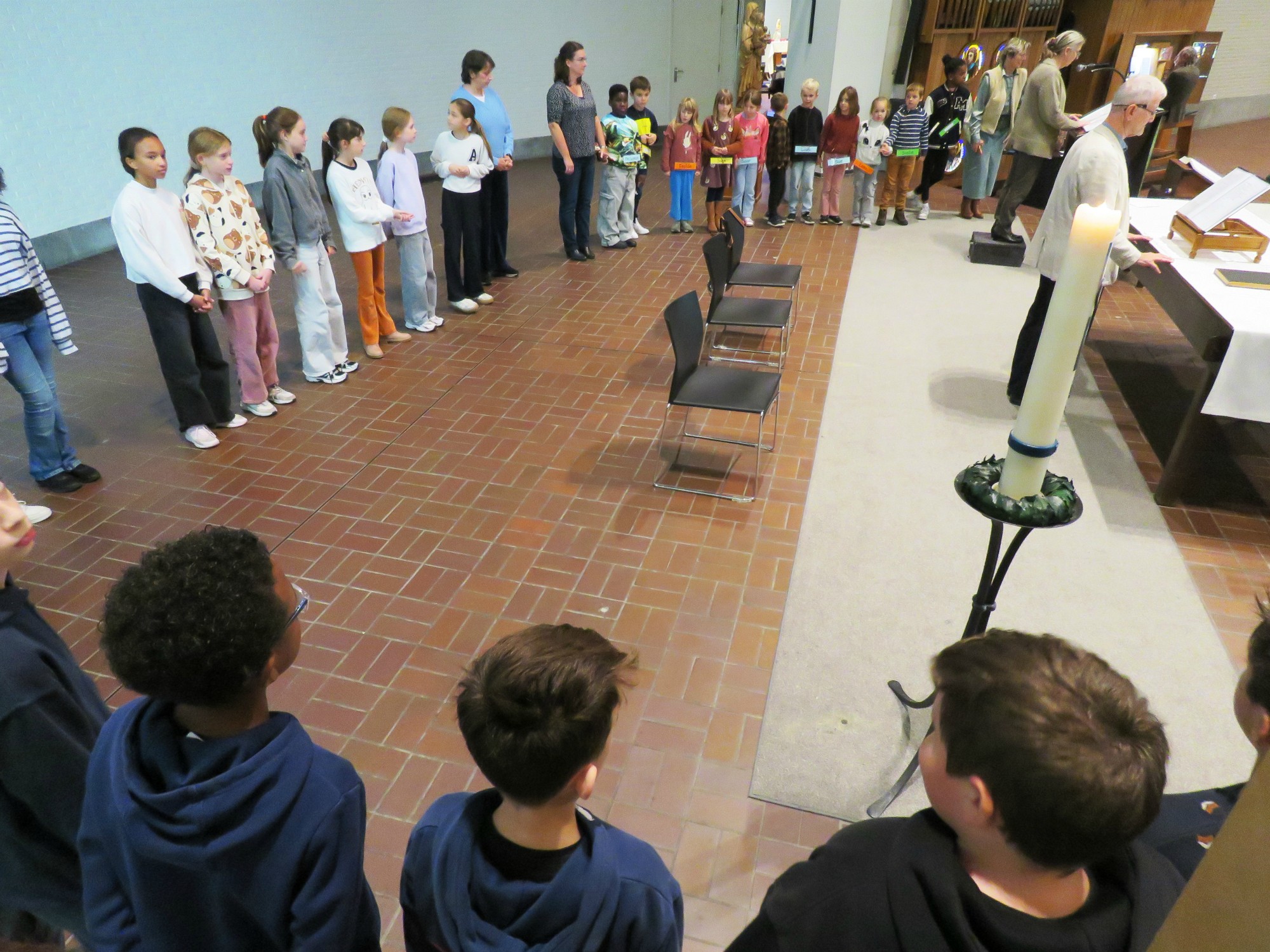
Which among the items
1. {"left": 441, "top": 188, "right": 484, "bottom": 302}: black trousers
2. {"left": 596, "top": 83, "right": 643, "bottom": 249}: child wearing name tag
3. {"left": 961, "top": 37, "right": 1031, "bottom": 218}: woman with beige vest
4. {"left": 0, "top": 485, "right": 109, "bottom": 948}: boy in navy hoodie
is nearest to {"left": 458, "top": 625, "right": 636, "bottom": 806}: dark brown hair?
{"left": 0, "top": 485, "right": 109, "bottom": 948}: boy in navy hoodie

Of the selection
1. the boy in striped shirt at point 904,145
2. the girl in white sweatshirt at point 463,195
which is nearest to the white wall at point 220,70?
the girl in white sweatshirt at point 463,195

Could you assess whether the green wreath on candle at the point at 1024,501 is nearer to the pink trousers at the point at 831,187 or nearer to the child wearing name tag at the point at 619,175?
the child wearing name tag at the point at 619,175

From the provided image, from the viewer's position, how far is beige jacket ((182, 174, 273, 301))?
4223 mm

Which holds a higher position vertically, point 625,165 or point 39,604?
point 625,165

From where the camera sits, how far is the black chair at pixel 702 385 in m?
3.99

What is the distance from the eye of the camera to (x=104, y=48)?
279 inches

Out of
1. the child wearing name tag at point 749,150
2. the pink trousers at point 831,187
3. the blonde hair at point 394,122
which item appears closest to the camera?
the blonde hair at point 394,122

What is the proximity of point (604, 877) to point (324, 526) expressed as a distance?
309 centimetres

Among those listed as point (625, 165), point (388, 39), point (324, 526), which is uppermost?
point (388, 39)

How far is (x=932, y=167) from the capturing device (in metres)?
9.30

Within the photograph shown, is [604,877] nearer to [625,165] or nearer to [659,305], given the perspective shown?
[659,305]

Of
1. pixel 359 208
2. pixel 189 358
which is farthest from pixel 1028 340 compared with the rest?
pixel 189 358

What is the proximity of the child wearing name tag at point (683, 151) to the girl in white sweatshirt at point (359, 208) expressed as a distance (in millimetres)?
3579

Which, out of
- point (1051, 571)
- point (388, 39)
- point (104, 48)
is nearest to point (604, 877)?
point (1051, 571)
